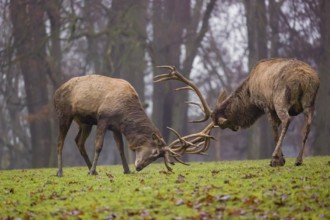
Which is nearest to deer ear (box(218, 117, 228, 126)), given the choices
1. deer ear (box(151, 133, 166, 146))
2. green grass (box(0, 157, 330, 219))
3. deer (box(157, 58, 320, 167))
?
deer (box(157, 58, 320, 167))

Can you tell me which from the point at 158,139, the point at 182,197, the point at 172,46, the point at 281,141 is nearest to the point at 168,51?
the point at 172,46

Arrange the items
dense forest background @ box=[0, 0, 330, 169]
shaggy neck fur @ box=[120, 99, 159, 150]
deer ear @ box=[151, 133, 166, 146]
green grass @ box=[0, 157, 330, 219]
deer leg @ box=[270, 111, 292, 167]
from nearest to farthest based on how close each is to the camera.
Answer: green grass @ box=[0, 157, 330, 219], deer leg @ box=[270, 111, 292, 167], deer ear @ box=[151, 133, 166, 146], shaggy neck fur @ box=[120, 99, 159, 150], dense forest background @ box=[0, 0, 330, 169]

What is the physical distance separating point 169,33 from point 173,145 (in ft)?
62.0

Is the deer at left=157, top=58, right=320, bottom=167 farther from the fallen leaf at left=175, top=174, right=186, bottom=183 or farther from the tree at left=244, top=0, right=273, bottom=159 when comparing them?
the tree at left=244, top=0, right=273, bottom=159

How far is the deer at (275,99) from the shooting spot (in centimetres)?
1500

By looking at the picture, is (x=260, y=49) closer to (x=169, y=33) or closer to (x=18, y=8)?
(x=169, y=33)

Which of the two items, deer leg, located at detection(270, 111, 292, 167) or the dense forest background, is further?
the dense forest background

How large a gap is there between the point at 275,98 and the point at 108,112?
11.2 feet

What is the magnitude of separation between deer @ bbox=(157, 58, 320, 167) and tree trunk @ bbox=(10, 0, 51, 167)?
611 inches

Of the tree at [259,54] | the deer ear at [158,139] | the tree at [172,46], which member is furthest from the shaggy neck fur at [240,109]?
the tree at [172,46]

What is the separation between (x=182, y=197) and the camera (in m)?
11.4

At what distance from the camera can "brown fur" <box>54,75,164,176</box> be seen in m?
15.8

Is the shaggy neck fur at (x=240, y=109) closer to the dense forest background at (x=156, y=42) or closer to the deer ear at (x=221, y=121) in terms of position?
the deer ear at (x=221, y=121)

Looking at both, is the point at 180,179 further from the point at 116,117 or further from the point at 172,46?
the point at 172,46
